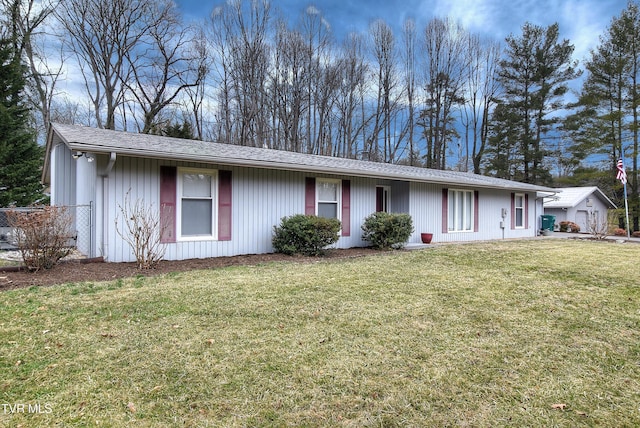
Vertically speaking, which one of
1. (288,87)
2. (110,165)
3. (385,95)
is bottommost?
(110,165)

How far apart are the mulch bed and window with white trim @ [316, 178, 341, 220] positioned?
6.16ft

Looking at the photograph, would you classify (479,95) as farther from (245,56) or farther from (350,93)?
(245,56)

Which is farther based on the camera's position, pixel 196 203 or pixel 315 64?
pixel 315 64

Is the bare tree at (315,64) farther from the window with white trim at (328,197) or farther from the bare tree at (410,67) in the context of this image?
the window with white trim at (328,197)

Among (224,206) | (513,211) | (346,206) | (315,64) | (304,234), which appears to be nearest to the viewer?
(224,206)

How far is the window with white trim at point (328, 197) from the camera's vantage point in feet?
30.3

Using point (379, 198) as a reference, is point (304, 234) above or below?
below

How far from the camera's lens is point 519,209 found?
1520cm

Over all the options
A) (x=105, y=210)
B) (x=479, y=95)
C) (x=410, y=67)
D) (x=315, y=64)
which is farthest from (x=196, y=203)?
(x=479, y=95)

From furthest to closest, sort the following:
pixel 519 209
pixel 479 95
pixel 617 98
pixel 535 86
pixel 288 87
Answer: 1. pixel 479 95
2. pixel 535 86
3. pixel 288 87
4. pixel 617 98
5. pixel 519 209

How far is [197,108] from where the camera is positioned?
21625mm

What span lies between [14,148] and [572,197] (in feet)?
94.2

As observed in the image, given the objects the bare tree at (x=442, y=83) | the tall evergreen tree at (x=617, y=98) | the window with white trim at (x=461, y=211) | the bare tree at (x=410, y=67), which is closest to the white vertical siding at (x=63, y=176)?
the window with white trim at (x=461, y=211)

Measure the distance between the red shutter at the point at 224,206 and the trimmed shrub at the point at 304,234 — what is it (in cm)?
118
